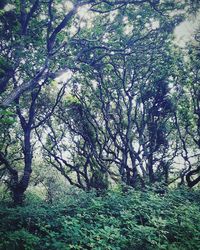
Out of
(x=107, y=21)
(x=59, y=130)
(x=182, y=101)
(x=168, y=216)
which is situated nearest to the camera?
(x=168, y=216)

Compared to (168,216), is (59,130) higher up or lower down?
higher up

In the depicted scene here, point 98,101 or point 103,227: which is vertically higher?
point 98,101

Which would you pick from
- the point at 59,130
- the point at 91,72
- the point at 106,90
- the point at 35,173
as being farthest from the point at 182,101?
the point at 35,173

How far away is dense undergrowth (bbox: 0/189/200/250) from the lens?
24.1 feet

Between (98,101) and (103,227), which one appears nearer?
(103,227)

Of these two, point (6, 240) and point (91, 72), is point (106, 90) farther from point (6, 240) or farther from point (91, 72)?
point (6, 240)

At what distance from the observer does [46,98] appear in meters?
22.3

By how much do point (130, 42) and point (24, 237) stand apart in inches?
419

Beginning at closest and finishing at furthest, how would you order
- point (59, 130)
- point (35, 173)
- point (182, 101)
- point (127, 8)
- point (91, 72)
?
point (127, 8), point (91, 72), point (182, 101), point (59, 130), point (35, 173)

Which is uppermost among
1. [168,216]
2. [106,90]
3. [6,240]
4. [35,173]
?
[106,90]

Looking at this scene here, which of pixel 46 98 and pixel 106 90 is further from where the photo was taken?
pixel 46 98

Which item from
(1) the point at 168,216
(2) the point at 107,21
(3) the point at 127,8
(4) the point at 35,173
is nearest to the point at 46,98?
(2) the point at 107,21

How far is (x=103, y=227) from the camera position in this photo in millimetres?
8836

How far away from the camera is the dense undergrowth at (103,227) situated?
7.34 meters
